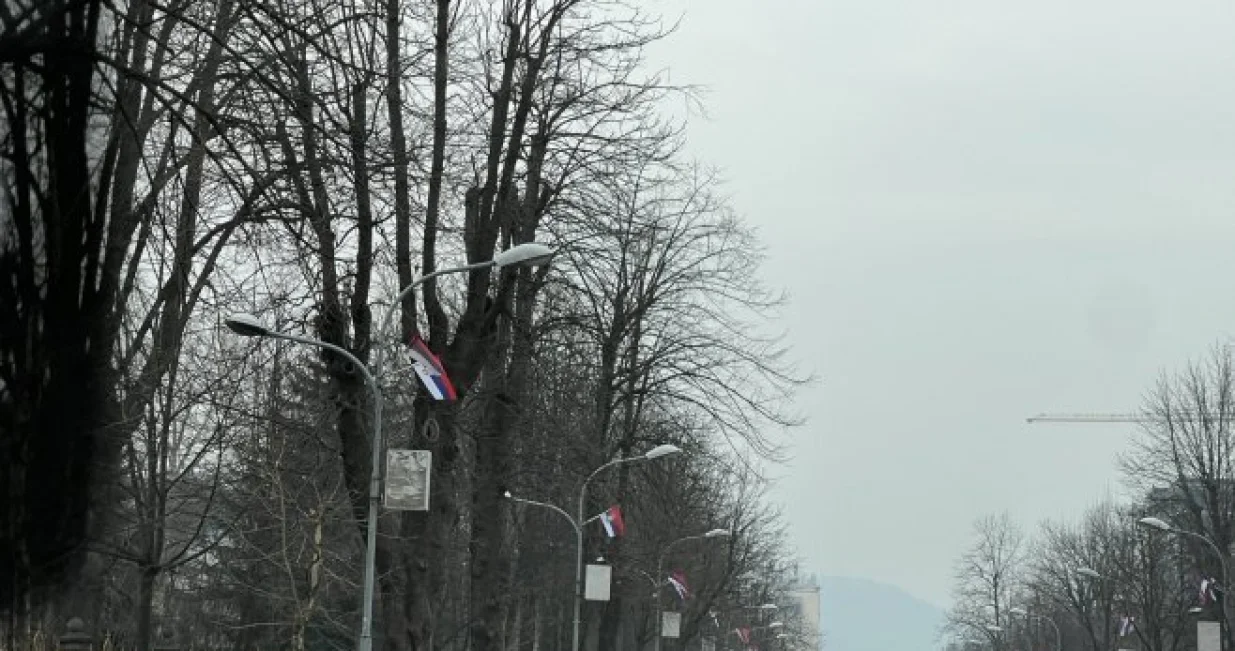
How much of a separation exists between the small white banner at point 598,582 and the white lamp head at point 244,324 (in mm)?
20103

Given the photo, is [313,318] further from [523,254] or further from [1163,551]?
[1163,551]

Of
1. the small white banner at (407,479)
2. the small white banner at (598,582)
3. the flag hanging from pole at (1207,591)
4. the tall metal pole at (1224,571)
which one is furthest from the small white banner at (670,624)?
the small white banner at (407,479)

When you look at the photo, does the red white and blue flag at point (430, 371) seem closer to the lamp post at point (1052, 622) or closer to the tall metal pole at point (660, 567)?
the tall metal pole at point (660, 567)

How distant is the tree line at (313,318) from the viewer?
313 inches

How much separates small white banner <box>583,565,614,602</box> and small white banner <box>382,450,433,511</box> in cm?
1743

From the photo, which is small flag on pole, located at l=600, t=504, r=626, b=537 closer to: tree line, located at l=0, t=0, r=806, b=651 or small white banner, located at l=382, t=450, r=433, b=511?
tree line, located at l=0, t=0, r=806, b=651

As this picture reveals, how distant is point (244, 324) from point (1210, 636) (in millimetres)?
36713

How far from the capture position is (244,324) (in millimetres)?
19219

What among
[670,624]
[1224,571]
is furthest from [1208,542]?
[670,624]

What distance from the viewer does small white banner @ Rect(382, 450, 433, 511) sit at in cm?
2142

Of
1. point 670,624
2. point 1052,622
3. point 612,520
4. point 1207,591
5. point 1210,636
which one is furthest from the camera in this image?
point 1052,622

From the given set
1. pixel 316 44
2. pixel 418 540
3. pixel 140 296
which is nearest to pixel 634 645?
pixel 418 540

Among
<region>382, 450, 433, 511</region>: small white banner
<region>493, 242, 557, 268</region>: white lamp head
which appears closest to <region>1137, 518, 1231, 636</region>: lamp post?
<region>382, 450, 433, 511</region>: small white banner

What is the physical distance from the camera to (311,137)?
13195mm
